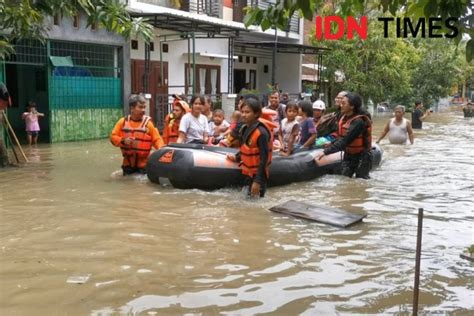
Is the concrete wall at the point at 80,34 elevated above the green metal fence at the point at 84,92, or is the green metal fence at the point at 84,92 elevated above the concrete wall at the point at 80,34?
the concrete wall at the point at 80,34

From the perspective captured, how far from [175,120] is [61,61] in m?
6.04

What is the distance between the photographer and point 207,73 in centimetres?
2058

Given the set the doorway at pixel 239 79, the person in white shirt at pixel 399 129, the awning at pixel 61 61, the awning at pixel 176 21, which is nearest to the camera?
the person in white shirt at pixel 399 129

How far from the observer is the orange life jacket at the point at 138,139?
8164 millimetres

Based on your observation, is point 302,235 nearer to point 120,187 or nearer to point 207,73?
point 120,187

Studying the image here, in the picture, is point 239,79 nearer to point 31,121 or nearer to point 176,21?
point 176,21

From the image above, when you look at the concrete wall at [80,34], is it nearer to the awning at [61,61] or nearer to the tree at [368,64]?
the awning at [61,61]

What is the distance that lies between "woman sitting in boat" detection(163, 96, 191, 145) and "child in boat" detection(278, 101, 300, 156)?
5.05 feet

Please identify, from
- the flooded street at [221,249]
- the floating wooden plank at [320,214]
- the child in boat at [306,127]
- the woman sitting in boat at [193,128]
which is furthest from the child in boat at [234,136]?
the floating wooden plank at [320,214]

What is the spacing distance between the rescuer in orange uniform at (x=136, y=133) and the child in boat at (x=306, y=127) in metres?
2.28

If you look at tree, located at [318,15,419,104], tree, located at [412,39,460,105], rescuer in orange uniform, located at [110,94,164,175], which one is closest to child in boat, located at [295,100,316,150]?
rescuer in orange uniform, located at [110,94,164,175]

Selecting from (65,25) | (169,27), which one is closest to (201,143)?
(65,25)

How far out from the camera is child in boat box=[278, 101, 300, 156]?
28.4 feet

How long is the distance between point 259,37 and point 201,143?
52.5 ft
